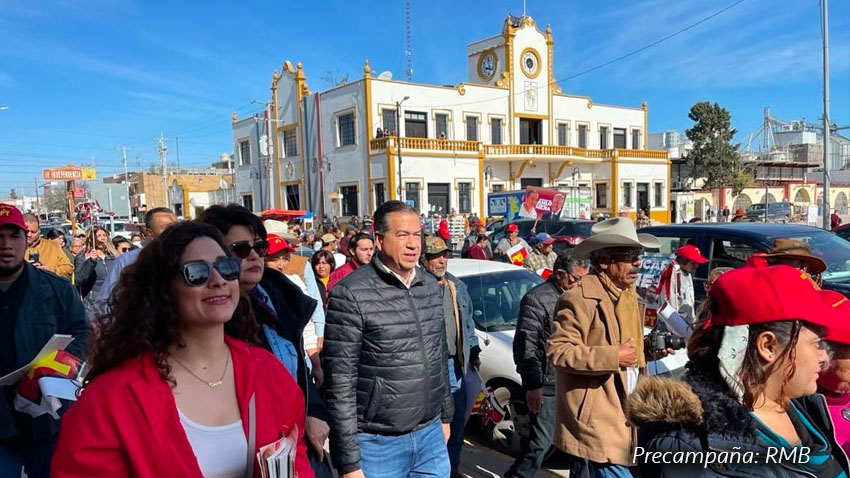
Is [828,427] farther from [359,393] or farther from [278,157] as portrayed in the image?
[278,157]

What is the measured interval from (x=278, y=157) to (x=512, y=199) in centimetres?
2173

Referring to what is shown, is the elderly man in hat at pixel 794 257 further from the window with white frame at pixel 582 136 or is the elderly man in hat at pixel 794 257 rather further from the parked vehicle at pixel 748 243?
the window with white frame at pixel 582 136

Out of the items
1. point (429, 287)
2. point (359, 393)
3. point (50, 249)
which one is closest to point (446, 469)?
point (359, 393)

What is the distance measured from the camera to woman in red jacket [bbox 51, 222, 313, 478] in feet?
4.81

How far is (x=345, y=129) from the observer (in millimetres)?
32188

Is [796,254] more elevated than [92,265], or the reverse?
[796,254]

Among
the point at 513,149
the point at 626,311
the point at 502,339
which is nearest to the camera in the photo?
the point at 626,311

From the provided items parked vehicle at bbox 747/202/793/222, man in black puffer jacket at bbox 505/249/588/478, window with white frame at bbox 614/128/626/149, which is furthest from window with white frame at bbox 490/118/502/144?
man in black puffer jacket at bbox 505/249/588/478

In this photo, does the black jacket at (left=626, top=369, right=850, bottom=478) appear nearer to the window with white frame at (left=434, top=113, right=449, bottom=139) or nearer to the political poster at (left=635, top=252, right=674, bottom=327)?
the political poster at (left=635, top=252, right=674, bottom=327)

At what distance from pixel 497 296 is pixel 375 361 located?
3.12 m

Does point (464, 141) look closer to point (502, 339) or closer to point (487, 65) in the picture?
point (487, 65)

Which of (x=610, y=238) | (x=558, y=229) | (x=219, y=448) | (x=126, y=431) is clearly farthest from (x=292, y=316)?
(x=558, y=229)

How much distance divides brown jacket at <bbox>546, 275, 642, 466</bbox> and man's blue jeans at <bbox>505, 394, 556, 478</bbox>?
878 mm

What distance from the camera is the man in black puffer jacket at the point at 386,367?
2.67 metres
